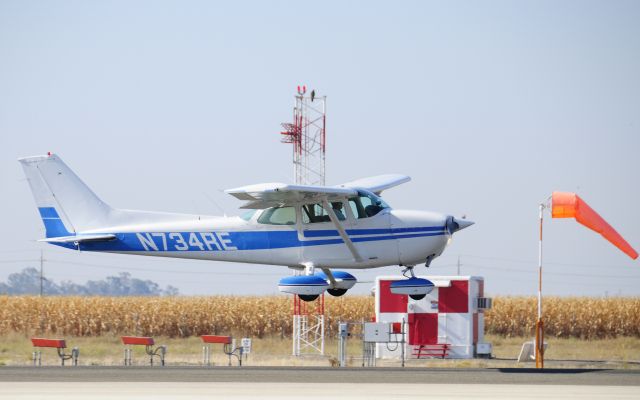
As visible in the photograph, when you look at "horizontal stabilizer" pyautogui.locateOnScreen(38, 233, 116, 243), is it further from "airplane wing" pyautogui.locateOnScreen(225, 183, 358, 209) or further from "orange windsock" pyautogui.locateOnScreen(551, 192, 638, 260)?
"orange windsock" pyautogui.locateOnScreen(551, 192, 638, 260)

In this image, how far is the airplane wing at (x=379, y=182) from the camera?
29.3 m

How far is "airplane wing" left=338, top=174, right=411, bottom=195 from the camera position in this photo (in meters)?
29.3

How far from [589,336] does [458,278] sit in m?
15.9

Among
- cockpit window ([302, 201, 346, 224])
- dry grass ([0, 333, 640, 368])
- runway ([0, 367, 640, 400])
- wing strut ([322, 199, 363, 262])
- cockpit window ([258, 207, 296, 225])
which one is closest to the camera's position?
runway ([0, 367, 640, 400])

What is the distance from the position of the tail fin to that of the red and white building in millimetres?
10819

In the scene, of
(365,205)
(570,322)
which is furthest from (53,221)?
(570,322)

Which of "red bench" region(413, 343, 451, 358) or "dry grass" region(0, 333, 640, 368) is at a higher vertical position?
"red bench" region(413, 343, 451, 358)

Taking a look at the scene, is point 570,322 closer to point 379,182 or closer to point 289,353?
point 289,353

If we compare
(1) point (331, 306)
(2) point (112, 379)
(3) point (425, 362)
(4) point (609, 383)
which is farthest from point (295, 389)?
(1) point (331, 306)

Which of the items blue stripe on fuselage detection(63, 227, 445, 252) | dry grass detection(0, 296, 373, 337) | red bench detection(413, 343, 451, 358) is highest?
blue stripe on fuselage detection(63, 227, 445, 252)

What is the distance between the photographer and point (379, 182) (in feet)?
98.3

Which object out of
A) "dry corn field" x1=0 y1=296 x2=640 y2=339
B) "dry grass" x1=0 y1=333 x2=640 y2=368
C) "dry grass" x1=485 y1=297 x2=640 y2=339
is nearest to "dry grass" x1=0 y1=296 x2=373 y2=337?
"dry corn field" x1=0 y1=296 x2=640 y2=339

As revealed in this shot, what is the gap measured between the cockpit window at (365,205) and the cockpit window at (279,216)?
1420 mm

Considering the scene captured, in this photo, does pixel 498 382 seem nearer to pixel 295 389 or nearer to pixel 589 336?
pixel 295 389
